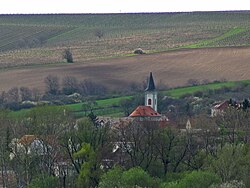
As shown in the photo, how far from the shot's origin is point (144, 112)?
287 feet

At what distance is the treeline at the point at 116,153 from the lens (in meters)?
52.9

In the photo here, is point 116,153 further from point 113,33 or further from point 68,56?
point 113,33

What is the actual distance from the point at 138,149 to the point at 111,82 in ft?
158

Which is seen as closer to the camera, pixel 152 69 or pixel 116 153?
pixel 116 153

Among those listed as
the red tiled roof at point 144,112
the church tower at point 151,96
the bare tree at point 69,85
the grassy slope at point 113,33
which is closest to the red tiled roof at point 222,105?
the red tiled roof at point 144,112

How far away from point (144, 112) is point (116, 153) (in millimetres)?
25245

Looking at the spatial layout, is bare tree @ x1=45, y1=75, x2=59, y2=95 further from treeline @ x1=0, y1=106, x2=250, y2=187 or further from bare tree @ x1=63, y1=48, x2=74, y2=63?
treeline @ x1=0, y1=106, x2=250, y2=187

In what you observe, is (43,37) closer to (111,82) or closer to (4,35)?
(4,35)

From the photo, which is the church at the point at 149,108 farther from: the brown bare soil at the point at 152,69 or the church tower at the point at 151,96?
the brown bare soil at the point at 152,69

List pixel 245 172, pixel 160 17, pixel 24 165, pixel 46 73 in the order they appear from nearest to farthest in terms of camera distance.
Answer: pixel 245 172, pixel 24 165, pixel 46 73, pixel 160 17

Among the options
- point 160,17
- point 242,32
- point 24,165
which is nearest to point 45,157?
point 24,165

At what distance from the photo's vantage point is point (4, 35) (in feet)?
496

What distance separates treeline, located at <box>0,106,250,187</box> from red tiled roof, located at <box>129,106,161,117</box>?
63.8 feet

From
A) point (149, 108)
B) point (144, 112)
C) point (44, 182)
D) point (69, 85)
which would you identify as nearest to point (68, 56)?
point (69, 85)
